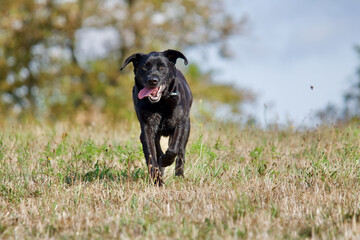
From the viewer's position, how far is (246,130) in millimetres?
8125

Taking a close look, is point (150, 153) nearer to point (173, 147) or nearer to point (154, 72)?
point (173, 147)

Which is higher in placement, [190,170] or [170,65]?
[170,65]

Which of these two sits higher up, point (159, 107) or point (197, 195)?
point (159, 107)

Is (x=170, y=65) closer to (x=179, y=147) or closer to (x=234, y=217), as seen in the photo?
(x=179, y=147)

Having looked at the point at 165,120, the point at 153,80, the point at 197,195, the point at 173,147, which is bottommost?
the point at 197,195

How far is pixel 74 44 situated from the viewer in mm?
22125

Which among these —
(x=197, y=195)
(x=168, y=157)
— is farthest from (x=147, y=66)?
(x=197, y=195)

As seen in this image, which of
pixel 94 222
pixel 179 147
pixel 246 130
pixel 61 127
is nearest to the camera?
pixel 94 222

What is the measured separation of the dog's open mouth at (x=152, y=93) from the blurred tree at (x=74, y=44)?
14.7 meters

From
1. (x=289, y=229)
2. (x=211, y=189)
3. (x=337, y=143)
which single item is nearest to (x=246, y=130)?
(x=337, y=143)

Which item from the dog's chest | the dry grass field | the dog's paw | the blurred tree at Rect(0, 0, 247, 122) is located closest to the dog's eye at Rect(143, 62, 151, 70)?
the dog's chest

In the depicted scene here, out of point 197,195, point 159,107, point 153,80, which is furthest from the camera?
point 159,107

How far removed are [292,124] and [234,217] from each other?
4909 millimetres

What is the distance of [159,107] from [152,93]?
0.28 meters
